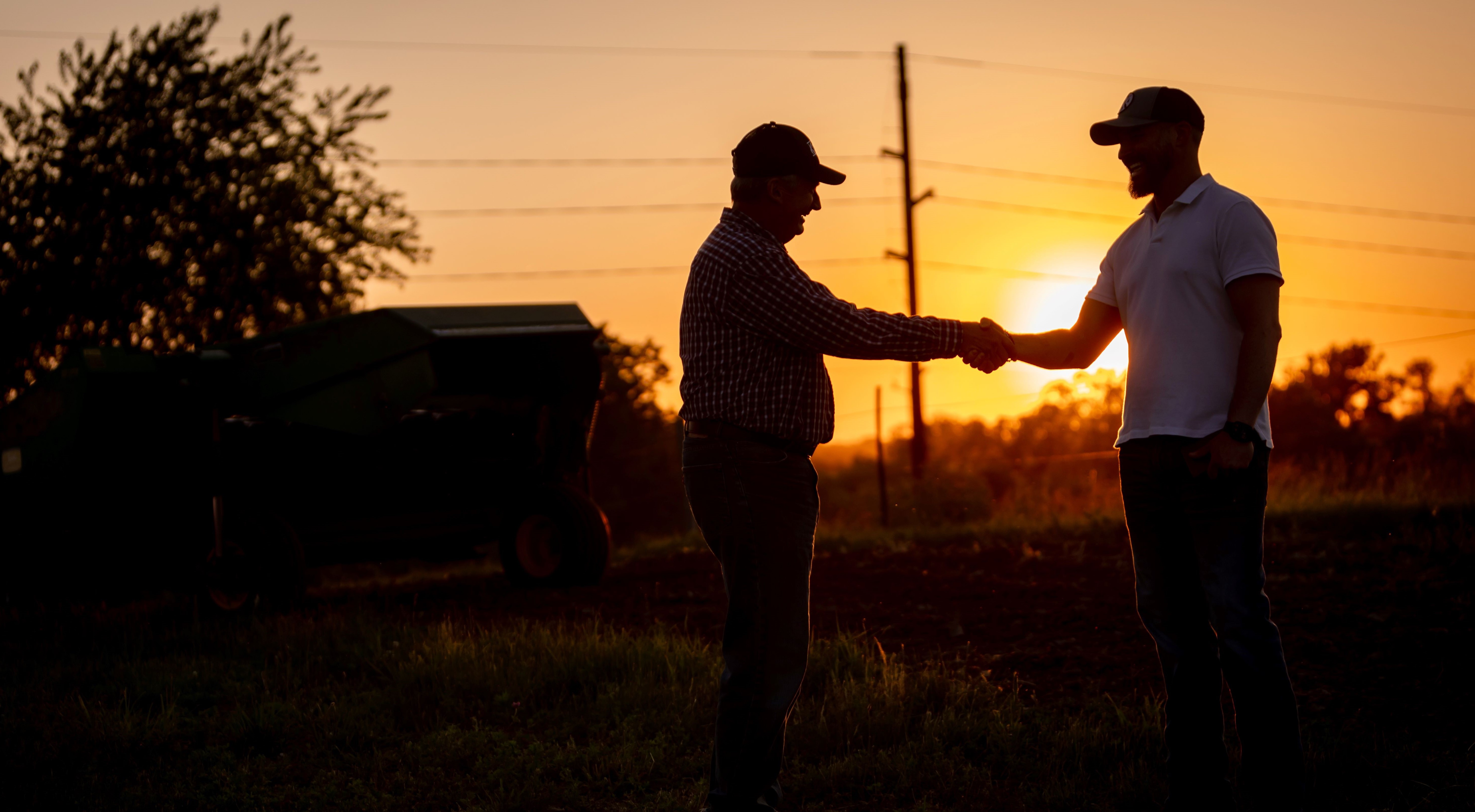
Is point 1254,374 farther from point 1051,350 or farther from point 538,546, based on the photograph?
point 538,546

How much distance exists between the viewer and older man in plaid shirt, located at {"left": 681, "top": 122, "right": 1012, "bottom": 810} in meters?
3.61

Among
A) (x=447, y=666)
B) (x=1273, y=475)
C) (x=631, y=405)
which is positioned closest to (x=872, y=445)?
(x=631, y=405)

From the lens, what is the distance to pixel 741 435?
3.62m

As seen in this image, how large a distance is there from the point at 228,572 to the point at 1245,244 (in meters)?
7.90

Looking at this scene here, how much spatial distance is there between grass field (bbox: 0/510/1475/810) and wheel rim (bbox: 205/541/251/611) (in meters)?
1.14

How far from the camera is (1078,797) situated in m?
4.18

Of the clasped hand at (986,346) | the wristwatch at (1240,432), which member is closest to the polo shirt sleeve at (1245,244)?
the wristwatch at (1240,432)

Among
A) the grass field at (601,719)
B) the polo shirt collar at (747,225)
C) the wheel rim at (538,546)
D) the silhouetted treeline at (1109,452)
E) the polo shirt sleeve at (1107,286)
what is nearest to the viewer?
the polo shirt collar at (747,225)

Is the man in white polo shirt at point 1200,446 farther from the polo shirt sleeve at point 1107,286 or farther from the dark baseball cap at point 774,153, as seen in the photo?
the dark baseball cap at point 774,153

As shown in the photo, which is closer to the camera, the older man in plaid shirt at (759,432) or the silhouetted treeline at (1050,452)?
the older man in plaid shirt at (759,432)

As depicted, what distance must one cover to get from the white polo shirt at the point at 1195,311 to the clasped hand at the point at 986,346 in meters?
0.55

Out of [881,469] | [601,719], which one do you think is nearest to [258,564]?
[601,719]

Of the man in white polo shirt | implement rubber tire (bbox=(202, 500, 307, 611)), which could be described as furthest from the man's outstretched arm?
implement rubber tire (bbox=(202, 500, 307, 611))

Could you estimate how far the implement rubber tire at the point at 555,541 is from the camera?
33.8 feet
